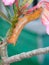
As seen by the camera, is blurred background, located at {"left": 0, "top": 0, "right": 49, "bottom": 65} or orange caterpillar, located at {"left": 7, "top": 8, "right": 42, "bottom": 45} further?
blurred background, located at {"left": 0, "top": 0, "right": 49, "bottom": 65}

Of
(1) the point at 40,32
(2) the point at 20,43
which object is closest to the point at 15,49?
(2) the point at 20,43

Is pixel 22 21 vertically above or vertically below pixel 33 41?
above

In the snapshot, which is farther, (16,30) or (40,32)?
(40,32)

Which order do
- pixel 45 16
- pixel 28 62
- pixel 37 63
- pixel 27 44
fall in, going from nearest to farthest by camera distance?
pixel 45 16 → pixel 28 62 → pixel 37 63 → pixel 27 44

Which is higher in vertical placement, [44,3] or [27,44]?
[44,3]

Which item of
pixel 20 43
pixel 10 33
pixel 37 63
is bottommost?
pixel 37 63

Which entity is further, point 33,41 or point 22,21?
point 33,41

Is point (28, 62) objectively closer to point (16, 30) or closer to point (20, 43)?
point (20, 43)

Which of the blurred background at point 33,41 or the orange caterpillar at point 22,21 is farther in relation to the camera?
the blurred background at point 33,41

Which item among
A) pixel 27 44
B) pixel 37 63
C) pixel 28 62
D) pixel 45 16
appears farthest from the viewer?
pixel 27 44

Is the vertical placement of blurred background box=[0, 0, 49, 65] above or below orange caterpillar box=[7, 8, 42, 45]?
below

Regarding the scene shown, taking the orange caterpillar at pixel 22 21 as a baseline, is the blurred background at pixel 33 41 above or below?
below
